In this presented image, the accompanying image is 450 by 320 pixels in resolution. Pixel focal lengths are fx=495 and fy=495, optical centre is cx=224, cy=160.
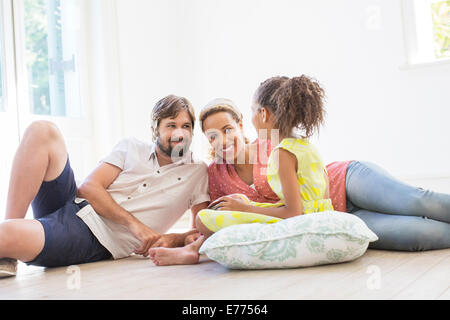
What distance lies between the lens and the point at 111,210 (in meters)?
1.67

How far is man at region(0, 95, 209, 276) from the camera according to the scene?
1.50m

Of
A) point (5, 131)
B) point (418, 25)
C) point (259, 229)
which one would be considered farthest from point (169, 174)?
point (418, 25)

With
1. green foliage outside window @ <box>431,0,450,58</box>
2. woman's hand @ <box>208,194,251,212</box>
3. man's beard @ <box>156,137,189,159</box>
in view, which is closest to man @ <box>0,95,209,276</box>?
man's beard @ <box>156,137,189,159</box>

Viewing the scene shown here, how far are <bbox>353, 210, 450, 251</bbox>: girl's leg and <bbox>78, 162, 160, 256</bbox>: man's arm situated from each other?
752mm

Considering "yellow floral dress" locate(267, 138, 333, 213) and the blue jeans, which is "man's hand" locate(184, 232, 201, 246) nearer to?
"yellow floral dress" locate(267, 138, 333, 213)

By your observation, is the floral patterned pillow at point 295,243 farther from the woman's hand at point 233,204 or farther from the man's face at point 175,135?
the man's face at point 175,135

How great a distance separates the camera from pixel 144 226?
167 centimetres

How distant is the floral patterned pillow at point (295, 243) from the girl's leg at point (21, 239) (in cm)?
52

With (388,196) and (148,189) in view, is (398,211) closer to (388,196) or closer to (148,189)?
(388,196)

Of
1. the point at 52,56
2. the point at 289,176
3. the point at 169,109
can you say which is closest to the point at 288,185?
the point at 289,176

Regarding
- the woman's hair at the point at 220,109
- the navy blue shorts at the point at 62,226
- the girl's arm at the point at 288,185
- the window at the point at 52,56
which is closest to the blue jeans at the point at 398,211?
the girl's arm at the point at 288,185

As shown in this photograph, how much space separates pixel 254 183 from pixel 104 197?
1.70ft

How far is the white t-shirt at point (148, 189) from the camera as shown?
1741mm
